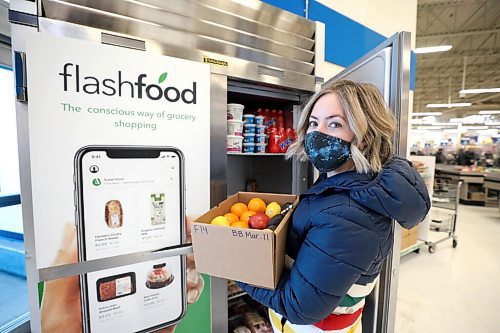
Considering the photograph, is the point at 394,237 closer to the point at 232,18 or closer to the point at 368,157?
the point at 368,157

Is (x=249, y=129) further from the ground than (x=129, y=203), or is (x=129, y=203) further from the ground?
(x=249, y=129)

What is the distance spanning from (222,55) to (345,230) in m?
A: 1.11

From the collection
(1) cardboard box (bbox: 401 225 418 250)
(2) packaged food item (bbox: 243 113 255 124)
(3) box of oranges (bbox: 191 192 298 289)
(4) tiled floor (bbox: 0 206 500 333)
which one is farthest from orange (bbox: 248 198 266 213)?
(1) cardboard box (bbox: 401 225 418 250)

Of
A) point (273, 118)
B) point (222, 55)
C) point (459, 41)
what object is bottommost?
point (273, 118)

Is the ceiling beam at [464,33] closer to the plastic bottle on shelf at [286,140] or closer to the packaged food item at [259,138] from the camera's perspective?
the plastic bottle on shelf at [286,140]

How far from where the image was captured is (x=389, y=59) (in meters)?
1.23

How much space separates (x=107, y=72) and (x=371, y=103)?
1.14 m

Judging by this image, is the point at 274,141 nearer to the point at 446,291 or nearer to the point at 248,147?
the point at 248,147

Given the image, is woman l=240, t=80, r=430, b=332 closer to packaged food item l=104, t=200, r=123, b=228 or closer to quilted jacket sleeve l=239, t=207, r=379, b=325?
quilted jacket sleeve l=239, t=207, r=379, b=325

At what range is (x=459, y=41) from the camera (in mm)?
9039

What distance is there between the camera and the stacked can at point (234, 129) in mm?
1645

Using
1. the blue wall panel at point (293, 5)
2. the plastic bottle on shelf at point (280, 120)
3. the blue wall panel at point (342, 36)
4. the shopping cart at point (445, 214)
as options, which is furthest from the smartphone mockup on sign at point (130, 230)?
the shopping cart at point (445, 214)

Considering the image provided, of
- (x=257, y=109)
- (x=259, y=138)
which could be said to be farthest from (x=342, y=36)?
(x=259, y=138)

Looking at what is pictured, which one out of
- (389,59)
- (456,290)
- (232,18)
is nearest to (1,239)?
(232,18)
